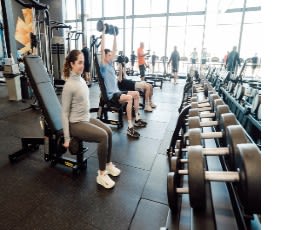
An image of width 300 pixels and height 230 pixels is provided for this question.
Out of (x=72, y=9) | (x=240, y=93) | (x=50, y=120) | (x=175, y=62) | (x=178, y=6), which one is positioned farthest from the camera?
(x=72, y=9)

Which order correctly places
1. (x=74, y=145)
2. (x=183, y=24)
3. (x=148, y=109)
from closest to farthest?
1. (x=74, y=145)
2. (x=148, y=109)
3. (x=183, y=24)

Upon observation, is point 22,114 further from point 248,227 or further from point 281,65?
point 281,65

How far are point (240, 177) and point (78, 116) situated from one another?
4.78 ft

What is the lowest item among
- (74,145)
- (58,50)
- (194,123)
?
(74,145)

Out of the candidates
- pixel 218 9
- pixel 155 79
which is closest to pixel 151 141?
pixel 155 79

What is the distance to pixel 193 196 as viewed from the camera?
0.76 meters

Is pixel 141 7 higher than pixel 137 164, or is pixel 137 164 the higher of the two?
pixel 141 7

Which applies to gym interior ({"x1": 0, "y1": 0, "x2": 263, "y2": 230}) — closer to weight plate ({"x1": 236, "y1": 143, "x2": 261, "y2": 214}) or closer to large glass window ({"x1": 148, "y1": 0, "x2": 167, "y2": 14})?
weight plate ({"x1": 236, "y1": 143, "x2": 261, "y2": 214})

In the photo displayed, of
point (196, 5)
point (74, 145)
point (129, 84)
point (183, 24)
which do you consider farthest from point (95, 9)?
point (74, 145)

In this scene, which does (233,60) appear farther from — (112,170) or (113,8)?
(113,8)

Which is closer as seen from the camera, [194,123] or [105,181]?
[194,123]

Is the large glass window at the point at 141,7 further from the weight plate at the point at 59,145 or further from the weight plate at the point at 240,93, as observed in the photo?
the weight plate at the point at 59,145

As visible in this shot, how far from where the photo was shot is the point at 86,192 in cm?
173

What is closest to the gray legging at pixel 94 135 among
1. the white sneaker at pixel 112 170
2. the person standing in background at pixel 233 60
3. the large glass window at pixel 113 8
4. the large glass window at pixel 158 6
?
the white sneaker at pixel 112 170
